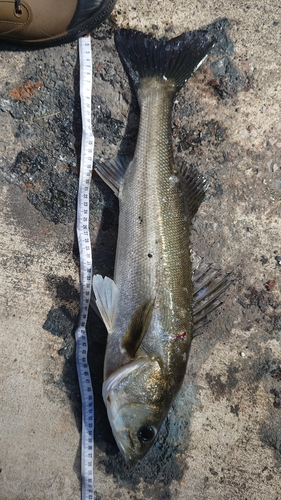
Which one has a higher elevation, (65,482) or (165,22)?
(165,22)

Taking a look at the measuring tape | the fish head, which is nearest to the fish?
the fish head

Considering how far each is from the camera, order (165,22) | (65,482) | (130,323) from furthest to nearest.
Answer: (165,22) < (65,482) < (130,323)

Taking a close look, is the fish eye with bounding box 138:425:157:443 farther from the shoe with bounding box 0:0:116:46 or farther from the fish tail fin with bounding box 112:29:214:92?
the shoe with bounding box 0:0:116:46

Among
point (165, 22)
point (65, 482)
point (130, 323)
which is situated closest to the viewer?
point (130, 323)

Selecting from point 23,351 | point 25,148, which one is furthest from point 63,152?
point 23,351

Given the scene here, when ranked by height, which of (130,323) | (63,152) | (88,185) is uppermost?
(63,152)

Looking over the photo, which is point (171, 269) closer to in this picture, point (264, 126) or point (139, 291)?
point (139, 291)
